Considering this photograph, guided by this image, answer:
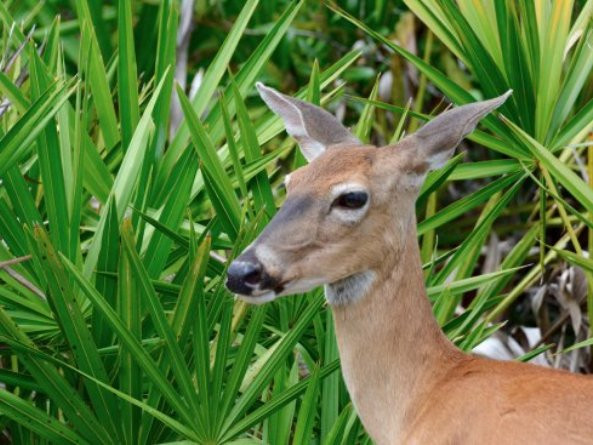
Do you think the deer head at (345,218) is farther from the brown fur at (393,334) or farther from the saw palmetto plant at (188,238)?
the saw palmetto plant at (188,238)

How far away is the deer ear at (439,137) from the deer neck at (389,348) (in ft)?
0.77

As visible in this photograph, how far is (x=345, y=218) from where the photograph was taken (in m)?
3.88

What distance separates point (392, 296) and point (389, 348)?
0.14 m

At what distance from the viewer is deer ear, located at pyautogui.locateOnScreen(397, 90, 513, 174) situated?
4.02m

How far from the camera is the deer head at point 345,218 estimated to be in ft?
12.2

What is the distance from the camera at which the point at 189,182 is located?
481 centimetres

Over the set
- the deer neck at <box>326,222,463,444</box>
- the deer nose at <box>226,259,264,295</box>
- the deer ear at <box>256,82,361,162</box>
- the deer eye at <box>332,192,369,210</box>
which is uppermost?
the deer ear at <box>256,82,361,162</box>

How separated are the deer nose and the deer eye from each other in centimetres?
36

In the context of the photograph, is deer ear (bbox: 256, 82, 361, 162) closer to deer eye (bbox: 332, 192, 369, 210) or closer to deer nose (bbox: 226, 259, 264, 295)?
deer eye (bbox: 332, 192, 369, 210)

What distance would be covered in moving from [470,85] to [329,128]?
4247 mm

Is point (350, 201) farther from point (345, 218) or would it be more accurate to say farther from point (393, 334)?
point (393, 334)

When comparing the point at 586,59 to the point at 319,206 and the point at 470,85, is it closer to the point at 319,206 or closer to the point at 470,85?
the point at 319,206

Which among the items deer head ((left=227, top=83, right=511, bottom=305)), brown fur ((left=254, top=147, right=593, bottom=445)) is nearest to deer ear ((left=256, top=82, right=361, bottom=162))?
deer head ((left=227, top=83, right=511, bottom=305))

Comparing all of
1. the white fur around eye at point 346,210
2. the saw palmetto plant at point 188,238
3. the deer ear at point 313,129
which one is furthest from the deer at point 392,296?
the saw palmetto plant at point 188,238
